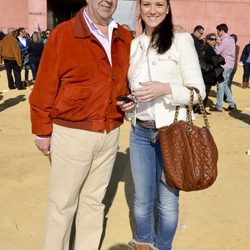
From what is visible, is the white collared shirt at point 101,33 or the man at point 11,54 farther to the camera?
the man at point 11,54

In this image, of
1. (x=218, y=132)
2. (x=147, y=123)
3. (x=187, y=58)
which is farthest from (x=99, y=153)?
(x=218, y=132)

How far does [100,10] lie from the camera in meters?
2.36

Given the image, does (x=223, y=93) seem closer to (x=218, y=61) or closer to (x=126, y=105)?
(x=218, y=61)

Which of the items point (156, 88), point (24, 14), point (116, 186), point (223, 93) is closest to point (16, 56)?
point (223, 93)

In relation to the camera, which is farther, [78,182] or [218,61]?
[218,61]

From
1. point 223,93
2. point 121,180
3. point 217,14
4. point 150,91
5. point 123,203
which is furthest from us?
point 217,14

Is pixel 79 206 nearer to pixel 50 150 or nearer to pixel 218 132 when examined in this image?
pixel 50 150

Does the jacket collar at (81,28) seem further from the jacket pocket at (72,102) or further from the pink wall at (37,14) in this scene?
the pink wall at (37,14)

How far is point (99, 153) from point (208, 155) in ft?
2.38

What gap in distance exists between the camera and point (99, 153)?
8.72ft

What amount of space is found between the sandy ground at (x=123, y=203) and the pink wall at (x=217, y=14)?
Result: 1895 cm

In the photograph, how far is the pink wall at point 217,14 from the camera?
940 inches

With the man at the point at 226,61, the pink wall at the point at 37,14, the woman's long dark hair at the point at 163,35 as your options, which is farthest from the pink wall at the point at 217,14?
the woman's long dark hair at the point at 163,35

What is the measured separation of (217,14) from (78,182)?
23366 mm
